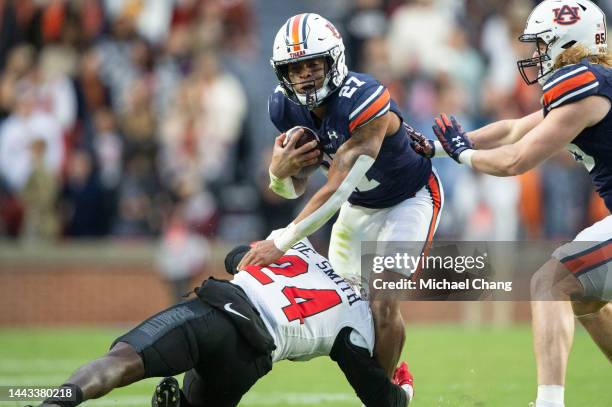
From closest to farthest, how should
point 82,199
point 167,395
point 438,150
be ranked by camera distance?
point 167,395 < point 438,150 < point 82,199

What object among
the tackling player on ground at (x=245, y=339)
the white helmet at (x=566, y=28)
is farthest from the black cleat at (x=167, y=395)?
the white helmet at (x=566, y=28)

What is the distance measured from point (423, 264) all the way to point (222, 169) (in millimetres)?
6984

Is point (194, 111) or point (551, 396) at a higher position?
point (194, 111)

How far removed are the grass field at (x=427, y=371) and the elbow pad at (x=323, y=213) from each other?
174 cm

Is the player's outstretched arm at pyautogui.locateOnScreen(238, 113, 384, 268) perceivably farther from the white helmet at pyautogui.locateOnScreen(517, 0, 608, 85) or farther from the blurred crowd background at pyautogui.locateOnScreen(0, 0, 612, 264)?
the blurred crowd background at pyautogui.locateOnScreen(0, 0, 612, 264)

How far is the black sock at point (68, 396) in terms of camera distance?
4750 millimetres

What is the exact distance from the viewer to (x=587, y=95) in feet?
18.9

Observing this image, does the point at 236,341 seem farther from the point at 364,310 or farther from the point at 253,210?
the point at 253,210

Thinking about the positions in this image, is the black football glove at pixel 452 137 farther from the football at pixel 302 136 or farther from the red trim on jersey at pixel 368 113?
the football at pixel 302 136

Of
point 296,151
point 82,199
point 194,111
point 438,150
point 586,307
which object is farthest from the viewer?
point 194,111

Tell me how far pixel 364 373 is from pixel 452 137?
5.21 feet

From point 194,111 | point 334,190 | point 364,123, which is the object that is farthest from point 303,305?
point 194,111

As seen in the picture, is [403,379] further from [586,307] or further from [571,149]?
[571,149]

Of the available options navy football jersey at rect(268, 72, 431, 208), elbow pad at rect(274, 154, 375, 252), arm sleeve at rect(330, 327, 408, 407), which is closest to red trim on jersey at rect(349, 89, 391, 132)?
navy football jersey at rect(268, 72, 431, 208)
